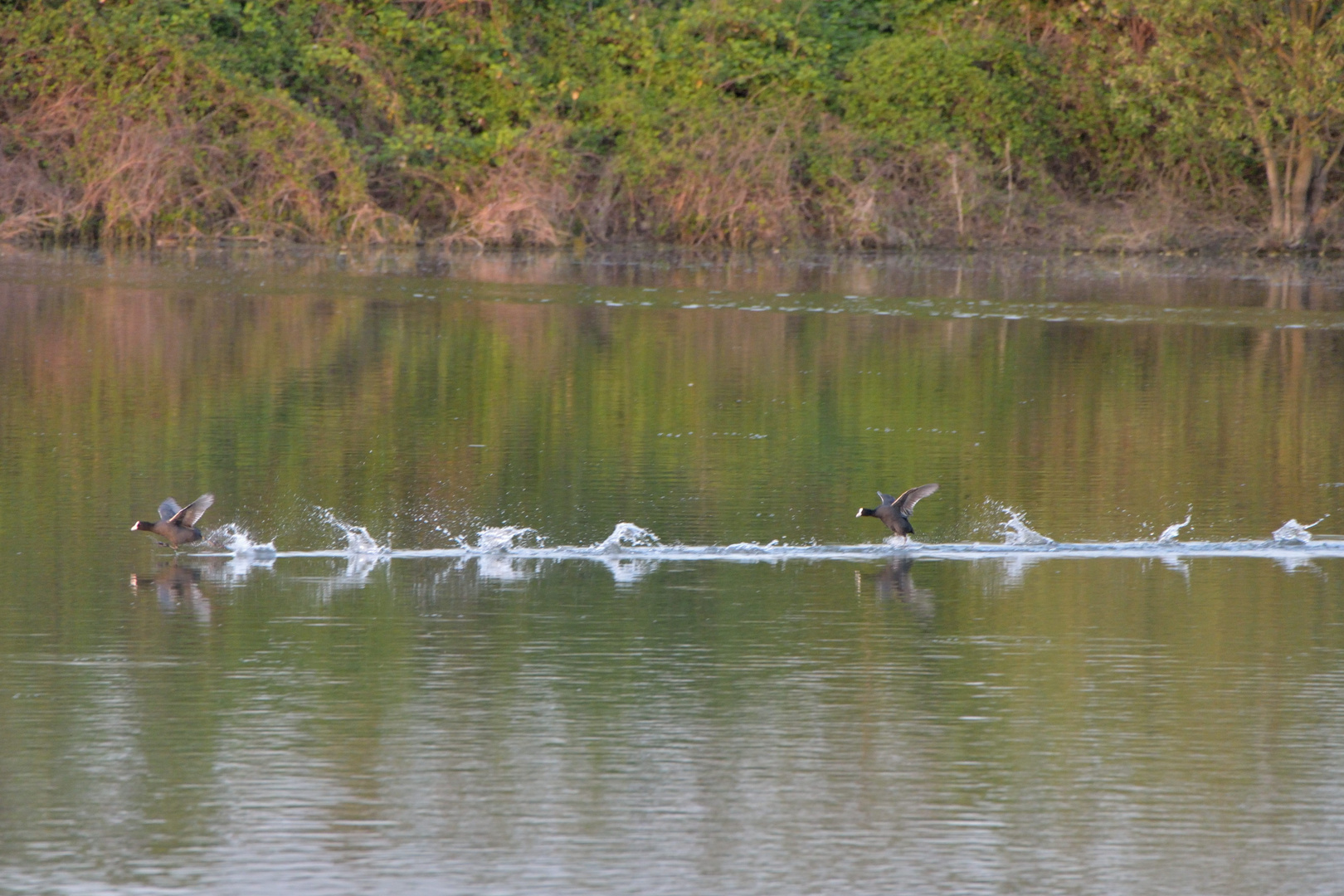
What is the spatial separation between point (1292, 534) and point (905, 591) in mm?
2234

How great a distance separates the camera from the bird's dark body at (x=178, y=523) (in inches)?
377

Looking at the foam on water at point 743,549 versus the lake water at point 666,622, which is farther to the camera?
the foam on water at point 743,549

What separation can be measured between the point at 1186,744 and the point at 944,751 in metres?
0.78

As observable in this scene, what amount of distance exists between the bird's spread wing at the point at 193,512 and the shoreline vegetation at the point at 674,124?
21.5 metres

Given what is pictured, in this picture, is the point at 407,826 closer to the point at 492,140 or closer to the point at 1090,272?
the point at 1090,272

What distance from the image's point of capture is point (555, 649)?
25.9 feet

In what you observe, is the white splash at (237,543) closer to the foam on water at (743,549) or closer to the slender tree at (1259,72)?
the foam on water at (743,549)

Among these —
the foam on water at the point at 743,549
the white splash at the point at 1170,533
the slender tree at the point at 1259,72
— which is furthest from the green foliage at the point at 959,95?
the foam on water at the point at 743,549

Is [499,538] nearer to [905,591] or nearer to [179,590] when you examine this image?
[179,590]

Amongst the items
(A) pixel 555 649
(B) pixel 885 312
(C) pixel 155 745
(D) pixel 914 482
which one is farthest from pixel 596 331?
(C) pixel 155 745

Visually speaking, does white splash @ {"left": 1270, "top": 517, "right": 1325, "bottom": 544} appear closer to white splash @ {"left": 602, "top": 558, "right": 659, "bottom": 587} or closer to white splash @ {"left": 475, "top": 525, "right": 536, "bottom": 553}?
white splash @ {"left": 602, "top": 558, "right": 659, "bottom": 587}

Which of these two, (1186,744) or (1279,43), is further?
(1279,43)

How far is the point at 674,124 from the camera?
32.4 meters

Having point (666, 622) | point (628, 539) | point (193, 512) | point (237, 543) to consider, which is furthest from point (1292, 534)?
point (193, 512)
